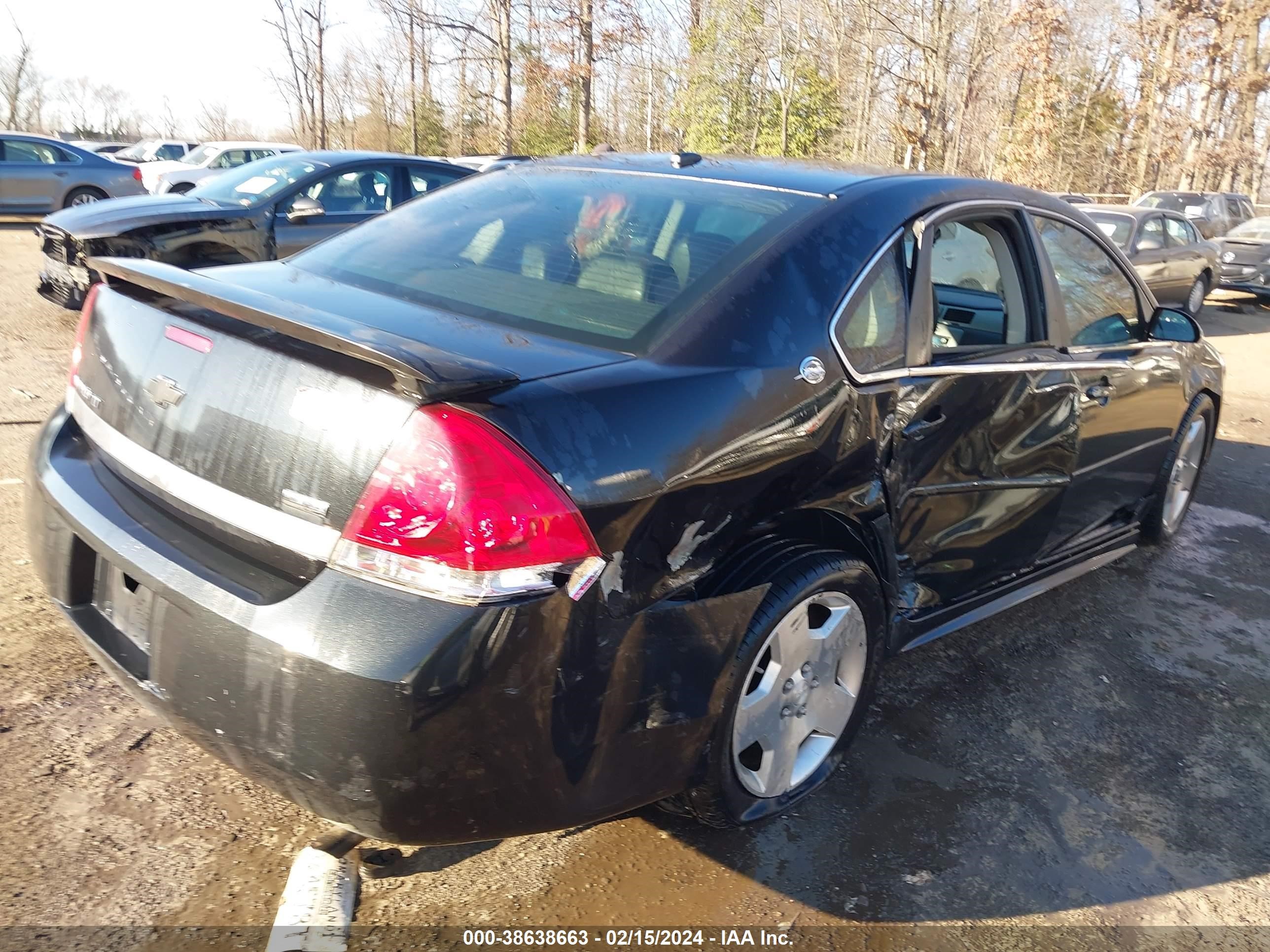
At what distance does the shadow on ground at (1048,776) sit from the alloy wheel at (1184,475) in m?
0.61

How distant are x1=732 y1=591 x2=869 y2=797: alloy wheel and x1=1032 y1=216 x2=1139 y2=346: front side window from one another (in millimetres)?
1639

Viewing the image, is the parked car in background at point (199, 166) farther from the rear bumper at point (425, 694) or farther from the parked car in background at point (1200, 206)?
the parked car in background at point (1200, 206)

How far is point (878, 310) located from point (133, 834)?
89.9 inches

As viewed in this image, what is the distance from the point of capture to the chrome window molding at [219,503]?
1986 mm

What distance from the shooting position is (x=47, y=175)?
16.1 metres

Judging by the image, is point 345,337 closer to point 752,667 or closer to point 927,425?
point 752,667

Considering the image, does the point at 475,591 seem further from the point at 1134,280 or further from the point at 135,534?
the point at 1134,280

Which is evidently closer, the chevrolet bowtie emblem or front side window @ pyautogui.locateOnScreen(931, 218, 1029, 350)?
the chevrolet bowtie emblem

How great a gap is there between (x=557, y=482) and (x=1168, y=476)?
12.2 ft

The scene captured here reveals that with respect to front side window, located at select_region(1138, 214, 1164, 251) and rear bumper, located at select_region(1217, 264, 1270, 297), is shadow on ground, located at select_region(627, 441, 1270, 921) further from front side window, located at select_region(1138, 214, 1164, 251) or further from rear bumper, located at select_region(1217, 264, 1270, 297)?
rear bumper, located at select_region(1217, 264, 1270, 297)

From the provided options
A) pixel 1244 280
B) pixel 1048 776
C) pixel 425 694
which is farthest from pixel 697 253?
pixel 1244 280

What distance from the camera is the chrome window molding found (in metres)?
1.99

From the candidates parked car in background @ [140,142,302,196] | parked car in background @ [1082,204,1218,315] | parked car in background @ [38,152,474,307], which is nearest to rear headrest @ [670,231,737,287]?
parked car in background @ [38,152,474,307]

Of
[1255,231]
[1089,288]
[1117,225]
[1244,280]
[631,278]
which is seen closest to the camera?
[631,278]
